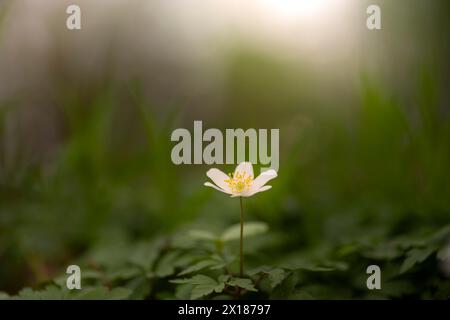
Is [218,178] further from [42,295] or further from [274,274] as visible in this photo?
[42,295]

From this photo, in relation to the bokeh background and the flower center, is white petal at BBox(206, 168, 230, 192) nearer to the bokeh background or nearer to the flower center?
the flower center

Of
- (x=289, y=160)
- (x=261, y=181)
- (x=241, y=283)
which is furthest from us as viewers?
(x=289, y=160)

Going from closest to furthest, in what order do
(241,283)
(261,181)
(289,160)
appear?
1. (241,283)
2. (261,181)
3. (289,160)

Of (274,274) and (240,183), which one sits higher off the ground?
(240,183)

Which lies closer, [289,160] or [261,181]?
[261,181]

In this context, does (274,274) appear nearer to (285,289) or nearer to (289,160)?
(285,289)

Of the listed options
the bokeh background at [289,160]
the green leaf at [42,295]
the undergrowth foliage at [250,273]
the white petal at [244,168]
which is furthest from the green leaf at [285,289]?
the green leaf at [42,295]

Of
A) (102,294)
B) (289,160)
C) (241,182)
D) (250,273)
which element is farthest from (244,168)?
(289,160)

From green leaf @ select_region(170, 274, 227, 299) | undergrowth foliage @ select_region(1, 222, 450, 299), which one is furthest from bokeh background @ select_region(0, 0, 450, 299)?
green leaf @ select_region(170, 274, 227, 299)
